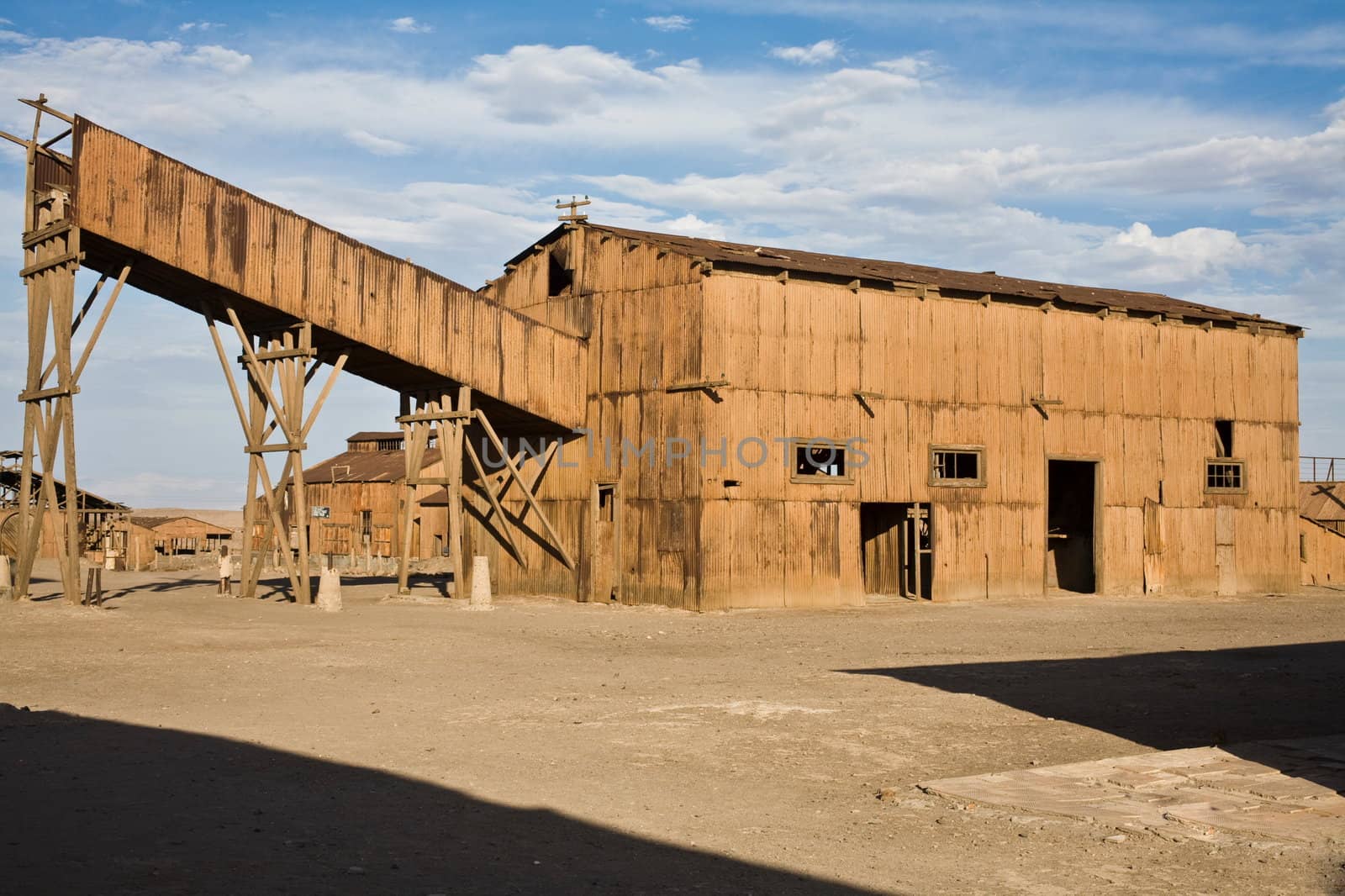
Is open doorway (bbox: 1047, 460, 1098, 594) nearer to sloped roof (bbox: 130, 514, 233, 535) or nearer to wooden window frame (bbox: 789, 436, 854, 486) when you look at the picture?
wooden window frame (bbox: 789, 436, 854, 486)

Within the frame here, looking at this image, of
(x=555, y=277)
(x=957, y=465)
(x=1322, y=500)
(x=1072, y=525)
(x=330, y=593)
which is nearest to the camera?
(x=330, y=593)

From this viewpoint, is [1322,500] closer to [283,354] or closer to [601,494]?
[601,494]

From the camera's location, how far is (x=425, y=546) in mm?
60125

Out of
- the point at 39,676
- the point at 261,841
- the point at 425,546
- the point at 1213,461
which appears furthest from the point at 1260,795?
the point at 425,546

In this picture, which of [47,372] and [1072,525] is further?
[1072,525]

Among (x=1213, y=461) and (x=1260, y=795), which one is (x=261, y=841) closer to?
(x=1260, y=795)

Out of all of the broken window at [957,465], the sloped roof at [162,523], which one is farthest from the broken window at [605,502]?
the sloped roof at [162,523]

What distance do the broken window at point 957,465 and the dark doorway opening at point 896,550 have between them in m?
1.03

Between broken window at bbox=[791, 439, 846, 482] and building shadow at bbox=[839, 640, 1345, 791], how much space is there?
38.5 feet

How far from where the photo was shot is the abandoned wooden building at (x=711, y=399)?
26469mm

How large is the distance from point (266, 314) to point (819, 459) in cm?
1400

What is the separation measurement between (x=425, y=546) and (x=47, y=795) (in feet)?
169

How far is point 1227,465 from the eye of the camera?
126 feet

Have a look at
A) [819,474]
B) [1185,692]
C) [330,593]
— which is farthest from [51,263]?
[1185,692]
